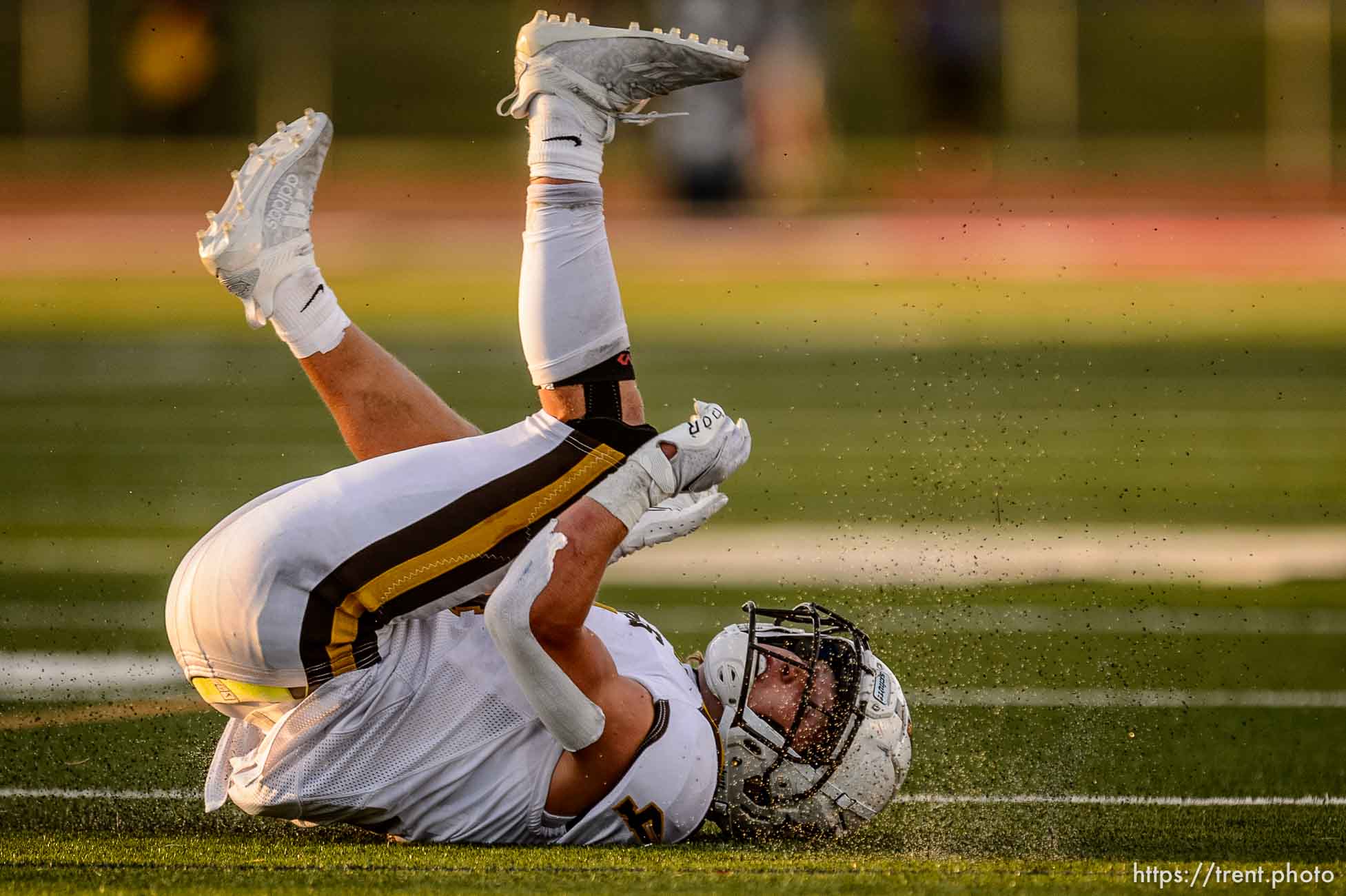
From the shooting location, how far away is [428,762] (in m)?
3.60

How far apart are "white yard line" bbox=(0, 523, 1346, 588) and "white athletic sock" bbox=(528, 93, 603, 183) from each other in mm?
2985

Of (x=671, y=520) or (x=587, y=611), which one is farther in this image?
(x=671, y=520)

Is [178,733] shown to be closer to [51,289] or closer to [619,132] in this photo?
[51,289]

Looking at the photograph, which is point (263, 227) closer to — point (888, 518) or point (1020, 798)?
point (1020, 798)

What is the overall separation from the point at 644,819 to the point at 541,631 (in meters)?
0.47

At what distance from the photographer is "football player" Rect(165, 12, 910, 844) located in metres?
3.48

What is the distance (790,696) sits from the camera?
12.3 feet

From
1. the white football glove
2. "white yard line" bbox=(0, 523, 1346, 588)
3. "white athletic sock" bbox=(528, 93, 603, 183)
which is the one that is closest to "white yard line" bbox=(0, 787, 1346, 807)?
the white football glove

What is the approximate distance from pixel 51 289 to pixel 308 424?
860 cm

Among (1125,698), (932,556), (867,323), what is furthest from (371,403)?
(867,323)

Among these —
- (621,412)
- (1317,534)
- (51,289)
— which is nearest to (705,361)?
(1317,534)

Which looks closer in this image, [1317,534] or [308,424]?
[1317,534]

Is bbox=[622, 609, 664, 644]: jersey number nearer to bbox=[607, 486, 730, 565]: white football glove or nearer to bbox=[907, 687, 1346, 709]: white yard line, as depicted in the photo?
bbox=[607, 486, 730, 565]: white football glove

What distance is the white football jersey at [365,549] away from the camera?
347 centimetres
